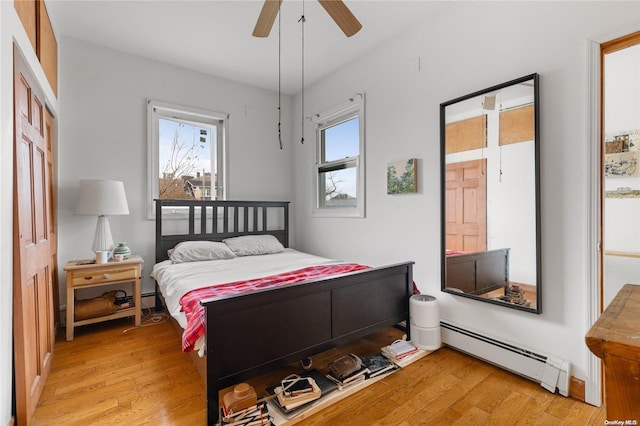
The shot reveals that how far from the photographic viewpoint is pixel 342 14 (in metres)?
1.91

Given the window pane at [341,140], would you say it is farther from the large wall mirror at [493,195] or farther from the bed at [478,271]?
the bed at [478,271]

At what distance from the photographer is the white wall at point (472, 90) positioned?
1840mm

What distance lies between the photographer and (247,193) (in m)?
4.12

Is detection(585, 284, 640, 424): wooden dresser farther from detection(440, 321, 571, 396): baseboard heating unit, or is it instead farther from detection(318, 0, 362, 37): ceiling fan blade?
detection(318, 0, 362, 37): ceiling fan blade

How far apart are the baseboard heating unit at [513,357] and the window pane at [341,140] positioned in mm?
2145

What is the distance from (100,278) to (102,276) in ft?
0.07

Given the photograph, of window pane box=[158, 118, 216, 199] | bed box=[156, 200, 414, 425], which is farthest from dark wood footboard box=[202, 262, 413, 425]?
window pane box=[158, 118, 216, 199]

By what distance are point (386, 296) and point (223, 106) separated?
314cm

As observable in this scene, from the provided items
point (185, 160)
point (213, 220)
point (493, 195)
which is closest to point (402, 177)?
point (493, 195)

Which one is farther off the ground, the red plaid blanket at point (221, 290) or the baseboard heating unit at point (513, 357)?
the red plaid blanket at point (221, 290)

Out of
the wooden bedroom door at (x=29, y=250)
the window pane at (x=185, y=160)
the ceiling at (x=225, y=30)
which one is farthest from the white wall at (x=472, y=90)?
the wooden bedroom door at (x=29, y=250)

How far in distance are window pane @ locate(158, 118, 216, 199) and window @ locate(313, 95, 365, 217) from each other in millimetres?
1436

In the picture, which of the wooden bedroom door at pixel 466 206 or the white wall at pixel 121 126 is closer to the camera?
the wooden bedroom door at pixel 466 206

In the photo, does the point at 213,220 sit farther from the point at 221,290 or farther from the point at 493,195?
the point at 493,195
